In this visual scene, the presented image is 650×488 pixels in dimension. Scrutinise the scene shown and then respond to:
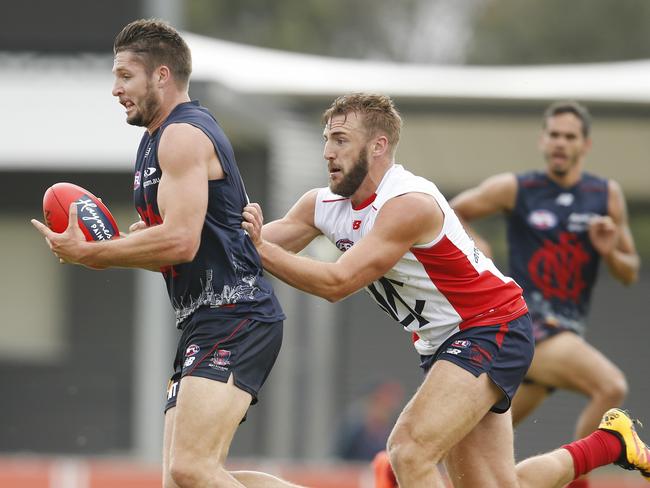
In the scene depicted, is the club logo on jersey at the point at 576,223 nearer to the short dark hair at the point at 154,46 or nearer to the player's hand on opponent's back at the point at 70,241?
the short dark hair at the point at 154,46

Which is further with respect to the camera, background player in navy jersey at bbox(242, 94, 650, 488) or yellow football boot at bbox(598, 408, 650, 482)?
yellow football boot at bbox(598, 408, 650, 482)

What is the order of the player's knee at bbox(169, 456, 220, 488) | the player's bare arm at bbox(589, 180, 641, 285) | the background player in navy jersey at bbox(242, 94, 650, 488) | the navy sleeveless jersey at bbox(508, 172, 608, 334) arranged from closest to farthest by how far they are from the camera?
1. the player's knee at bbox(169, 456, 220, 488)
2. the background player in navy jersey at bbox(242, 94, 650, 488)
3. the player's bare arm at bbox(589, 180, 641, 285)
4. the navy sleeveless jersey at bbox(508, 172, 608, 334)

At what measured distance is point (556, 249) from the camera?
805 cm

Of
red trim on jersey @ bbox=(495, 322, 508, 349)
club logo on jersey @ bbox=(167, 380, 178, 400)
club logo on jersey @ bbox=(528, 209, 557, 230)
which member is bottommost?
club logo on jersey @ bbox=(167, 380, 178, 400)

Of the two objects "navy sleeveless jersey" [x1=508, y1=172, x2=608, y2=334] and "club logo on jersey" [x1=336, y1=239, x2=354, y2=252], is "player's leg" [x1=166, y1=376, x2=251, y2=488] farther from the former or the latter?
"navy sleeveless jersey" [x1=508, y1=172, x2=608, y2=334]

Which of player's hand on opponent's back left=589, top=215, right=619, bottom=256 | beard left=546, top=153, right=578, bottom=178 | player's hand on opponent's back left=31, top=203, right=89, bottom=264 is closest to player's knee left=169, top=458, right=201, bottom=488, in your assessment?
player's hand on opponent's back left=31, top=203, right=89, bottom=264

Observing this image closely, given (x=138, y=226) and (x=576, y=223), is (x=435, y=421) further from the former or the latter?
(x=576, y=223)

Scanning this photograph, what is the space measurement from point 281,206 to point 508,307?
10571mm

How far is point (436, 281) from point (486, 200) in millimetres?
2246

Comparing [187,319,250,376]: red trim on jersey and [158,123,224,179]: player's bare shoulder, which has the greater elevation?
[158,123,224,179]: player's bare shoulder

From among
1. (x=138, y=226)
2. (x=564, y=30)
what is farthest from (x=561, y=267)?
(x=564, y=30)

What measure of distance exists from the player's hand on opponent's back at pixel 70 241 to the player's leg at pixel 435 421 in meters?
1.57

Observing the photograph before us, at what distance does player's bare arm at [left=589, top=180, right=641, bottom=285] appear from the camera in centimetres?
782

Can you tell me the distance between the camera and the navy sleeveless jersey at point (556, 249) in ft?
26.2
